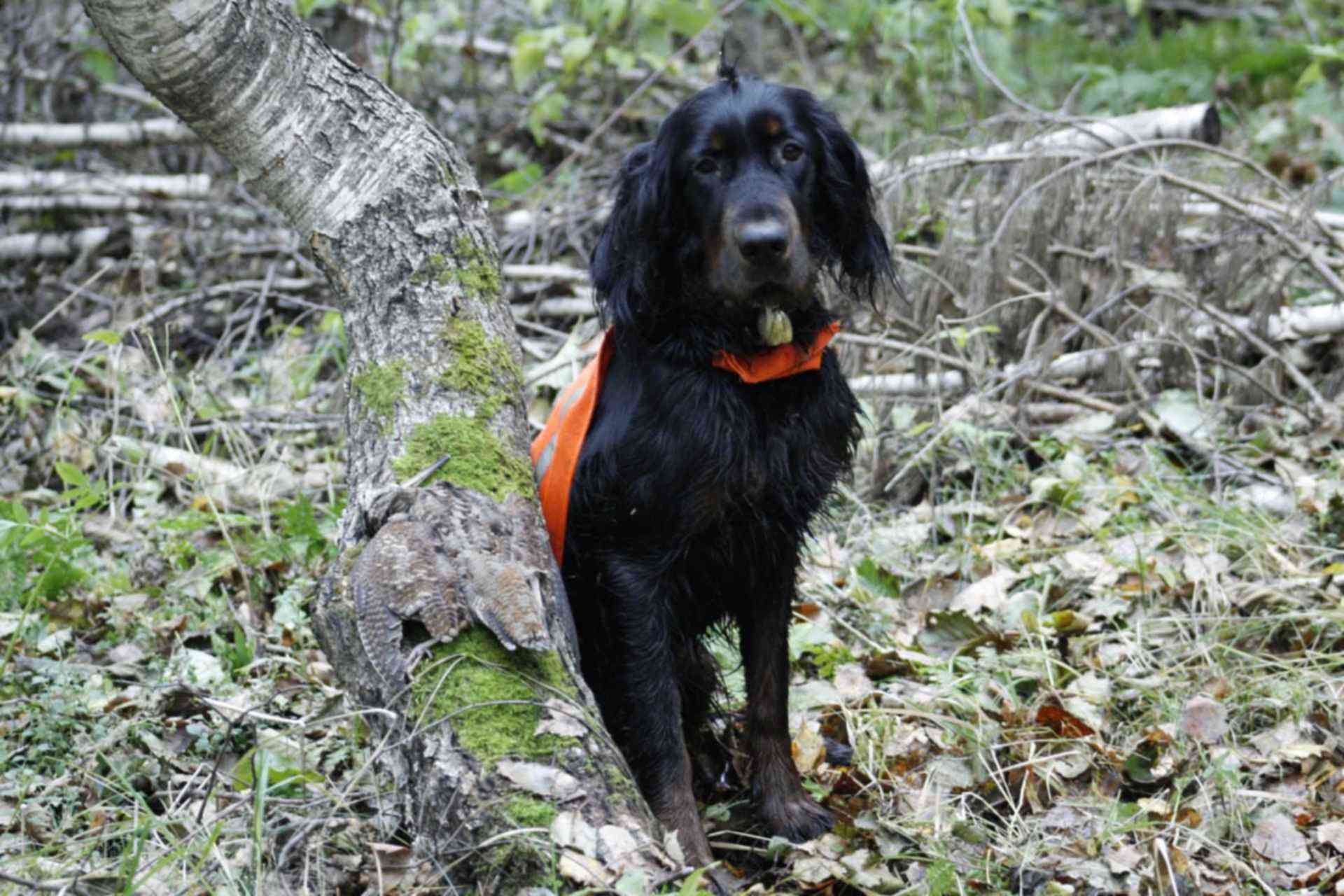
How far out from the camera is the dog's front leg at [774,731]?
296cm

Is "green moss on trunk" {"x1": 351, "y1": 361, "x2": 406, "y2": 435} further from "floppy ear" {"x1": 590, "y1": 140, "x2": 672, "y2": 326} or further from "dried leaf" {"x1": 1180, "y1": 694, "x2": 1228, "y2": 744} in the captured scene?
"dried leaf" {"x1": 1180, "y1": 694, "x2": 1228, "y2": 744}

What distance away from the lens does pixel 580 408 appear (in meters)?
3.00

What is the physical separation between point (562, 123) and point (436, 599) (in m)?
5.51

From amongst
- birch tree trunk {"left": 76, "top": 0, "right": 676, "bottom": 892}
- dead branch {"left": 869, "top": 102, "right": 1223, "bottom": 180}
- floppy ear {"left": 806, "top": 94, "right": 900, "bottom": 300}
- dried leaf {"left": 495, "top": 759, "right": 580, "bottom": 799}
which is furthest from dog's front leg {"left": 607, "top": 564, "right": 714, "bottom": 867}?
dead branch {"left": 869, "top": 102, "right": 1223, "bottom": 180}

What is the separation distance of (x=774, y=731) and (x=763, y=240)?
1.13 meters

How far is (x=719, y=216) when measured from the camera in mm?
2803

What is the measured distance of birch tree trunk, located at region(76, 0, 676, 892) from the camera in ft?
7.27

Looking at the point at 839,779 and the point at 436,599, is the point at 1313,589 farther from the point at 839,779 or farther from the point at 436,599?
the point at 436,599

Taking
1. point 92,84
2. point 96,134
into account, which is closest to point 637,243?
point 96,134

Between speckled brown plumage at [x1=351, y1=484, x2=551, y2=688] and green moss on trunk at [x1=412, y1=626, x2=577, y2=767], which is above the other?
speckled brown plumage at [x1=351, y1=484, x2=551, y2=688]

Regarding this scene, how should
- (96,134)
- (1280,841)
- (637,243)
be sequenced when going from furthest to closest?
(96,134) < (637,243) < (1280,841)

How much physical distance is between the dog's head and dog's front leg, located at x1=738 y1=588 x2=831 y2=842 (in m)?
0.73

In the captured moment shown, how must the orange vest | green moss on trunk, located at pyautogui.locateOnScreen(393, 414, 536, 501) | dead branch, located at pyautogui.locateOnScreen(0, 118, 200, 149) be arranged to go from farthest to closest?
dead branch, located at pyautogui.locateOnScreen(0, 118, 200, 149), the orange vest, green moss on trunk, located at pyautogui.locateOnScreen(393, 414, 536, 501)

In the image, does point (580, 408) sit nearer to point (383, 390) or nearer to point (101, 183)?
point (383, 390)
